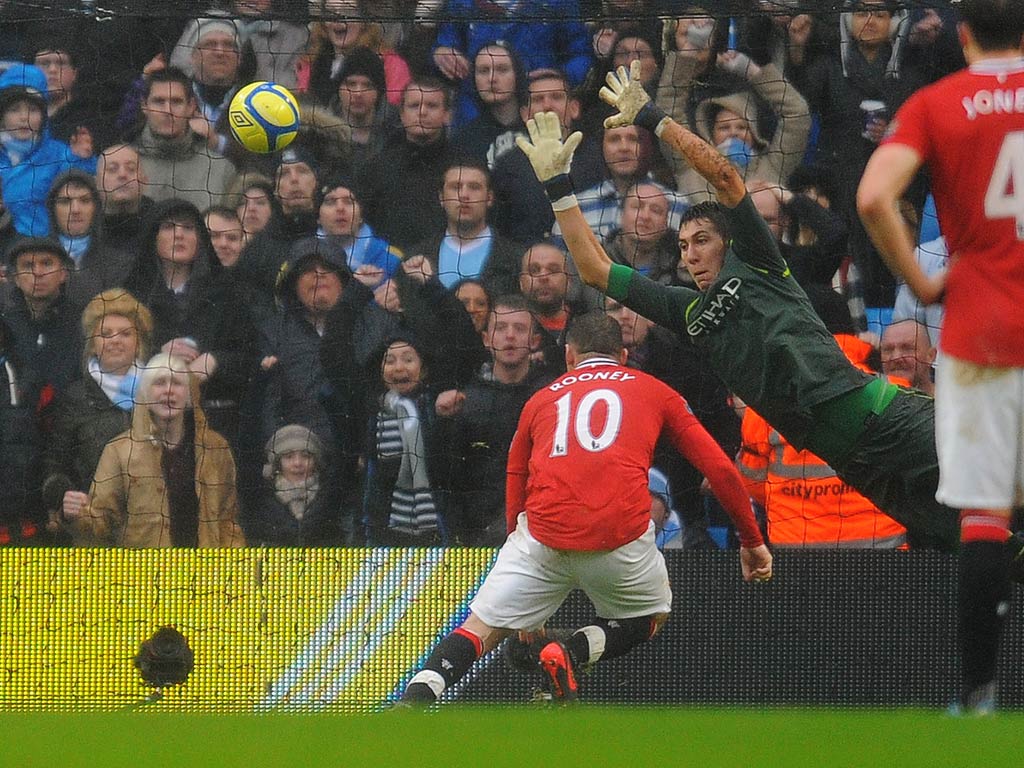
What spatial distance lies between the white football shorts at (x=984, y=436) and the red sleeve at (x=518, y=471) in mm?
2555

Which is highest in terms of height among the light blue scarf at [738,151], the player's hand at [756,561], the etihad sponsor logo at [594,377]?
the light blue scarf at [738,151]

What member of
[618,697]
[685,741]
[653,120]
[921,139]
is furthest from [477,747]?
[618,697]

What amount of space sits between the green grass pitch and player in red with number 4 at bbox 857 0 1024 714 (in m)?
0.61

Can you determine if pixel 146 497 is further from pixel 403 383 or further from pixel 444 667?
pixel 444 667

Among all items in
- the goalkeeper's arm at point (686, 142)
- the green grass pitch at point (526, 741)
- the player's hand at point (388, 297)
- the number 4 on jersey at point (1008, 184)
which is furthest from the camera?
the player's hand at point (388, 297)

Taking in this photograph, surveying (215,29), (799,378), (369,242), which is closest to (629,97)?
(799,378)

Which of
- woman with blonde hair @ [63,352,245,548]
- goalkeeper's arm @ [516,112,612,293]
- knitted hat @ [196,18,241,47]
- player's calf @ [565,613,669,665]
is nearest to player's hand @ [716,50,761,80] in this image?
goalkeeper's arm @ [516,112,612,293]

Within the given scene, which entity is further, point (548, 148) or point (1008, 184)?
point (548, 148)

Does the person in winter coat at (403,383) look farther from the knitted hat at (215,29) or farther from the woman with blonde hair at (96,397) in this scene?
the knitted hat at (215,29)

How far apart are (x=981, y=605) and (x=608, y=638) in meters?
2.43

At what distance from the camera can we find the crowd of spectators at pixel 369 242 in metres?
7.05

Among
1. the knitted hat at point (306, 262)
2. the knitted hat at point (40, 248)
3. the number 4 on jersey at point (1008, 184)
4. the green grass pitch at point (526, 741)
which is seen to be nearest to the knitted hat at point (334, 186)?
the knitted hat at point (306, 262)

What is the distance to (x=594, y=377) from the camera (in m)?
5.91

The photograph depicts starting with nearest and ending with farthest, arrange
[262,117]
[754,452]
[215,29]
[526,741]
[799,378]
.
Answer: [526,741]
[799,378]
[754,452]
[262,117]
[215,29]
